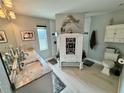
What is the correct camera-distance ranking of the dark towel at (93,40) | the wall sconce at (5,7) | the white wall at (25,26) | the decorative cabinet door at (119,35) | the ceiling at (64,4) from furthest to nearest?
the dark towel at (93,40)
the white wall at (25,26)
the decorative cabinet door at (119,35)
the ceiling at (64,4)
the wall sconce at (5,7)

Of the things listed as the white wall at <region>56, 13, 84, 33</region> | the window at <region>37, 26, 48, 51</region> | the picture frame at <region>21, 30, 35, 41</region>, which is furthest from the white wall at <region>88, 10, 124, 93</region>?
the picture frame at <region>21, 30, 35, 41</region>

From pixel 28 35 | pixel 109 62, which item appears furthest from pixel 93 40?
pixel 28 35

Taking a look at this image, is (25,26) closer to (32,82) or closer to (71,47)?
(71,47)

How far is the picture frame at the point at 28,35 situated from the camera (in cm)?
296

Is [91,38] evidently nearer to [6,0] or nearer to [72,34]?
[72,34]

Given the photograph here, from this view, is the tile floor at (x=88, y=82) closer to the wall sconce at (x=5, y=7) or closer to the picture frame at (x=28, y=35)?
the picture frame at (x=28, y=35)

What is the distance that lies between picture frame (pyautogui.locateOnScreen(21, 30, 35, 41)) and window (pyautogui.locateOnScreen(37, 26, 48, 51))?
0.39 meters

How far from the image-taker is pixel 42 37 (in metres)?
3.76

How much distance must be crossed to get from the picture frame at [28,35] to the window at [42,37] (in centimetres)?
39

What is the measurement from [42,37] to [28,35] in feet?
2.56

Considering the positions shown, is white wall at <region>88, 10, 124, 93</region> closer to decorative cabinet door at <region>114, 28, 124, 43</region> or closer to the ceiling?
decorative cabinet door at <region>114, 28, 124, 43</region>

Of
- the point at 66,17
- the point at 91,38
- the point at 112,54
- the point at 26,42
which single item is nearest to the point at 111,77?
the point at 112,54

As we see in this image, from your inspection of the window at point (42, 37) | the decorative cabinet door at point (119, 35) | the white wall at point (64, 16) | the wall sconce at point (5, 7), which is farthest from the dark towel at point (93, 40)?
the wall sconce at point (5, 7)

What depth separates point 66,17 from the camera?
2.91 metres
